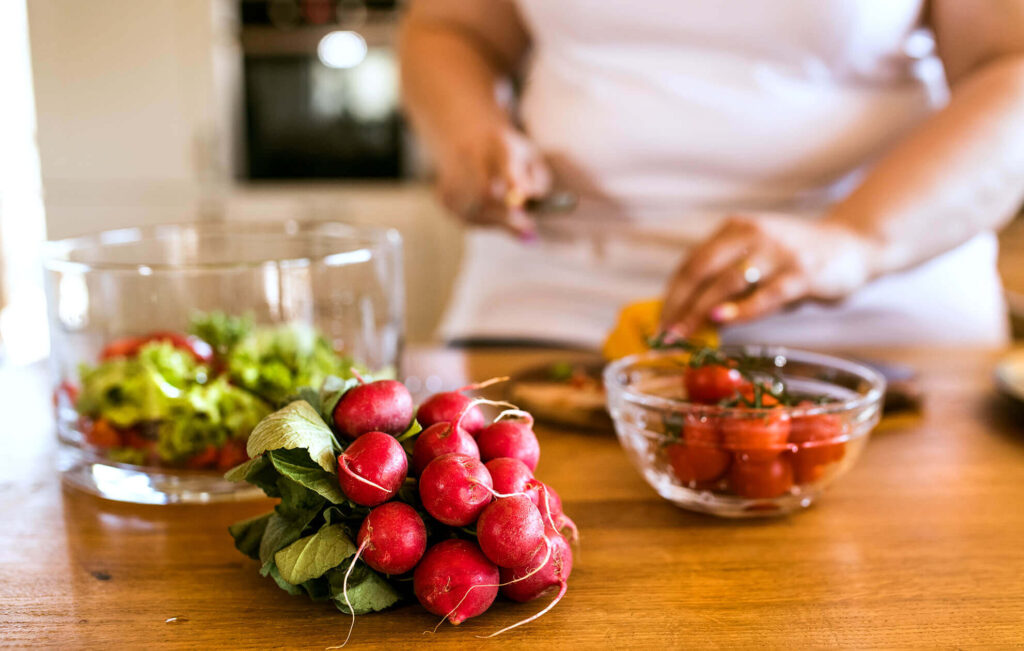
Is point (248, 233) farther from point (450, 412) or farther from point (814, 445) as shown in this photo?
point (814, 445)

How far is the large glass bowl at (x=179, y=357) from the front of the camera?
0.69 meters

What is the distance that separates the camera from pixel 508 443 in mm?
538

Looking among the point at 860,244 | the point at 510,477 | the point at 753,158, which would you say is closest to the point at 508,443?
the point at 510,477

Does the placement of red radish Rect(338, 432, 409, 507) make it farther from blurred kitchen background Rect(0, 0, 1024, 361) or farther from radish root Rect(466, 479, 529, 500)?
blurred kitchen background Rect(0, 0, 1024, 361)

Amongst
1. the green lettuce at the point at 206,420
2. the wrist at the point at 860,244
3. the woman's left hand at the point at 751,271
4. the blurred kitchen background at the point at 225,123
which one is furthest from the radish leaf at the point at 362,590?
the blurred kitchen background at the point at 225,123

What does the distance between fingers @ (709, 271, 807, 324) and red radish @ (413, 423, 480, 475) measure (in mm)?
516

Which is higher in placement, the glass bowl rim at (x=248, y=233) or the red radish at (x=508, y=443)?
the glass bowl rim at (x=248, y=233)

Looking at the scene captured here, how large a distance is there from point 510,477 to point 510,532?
4 cm

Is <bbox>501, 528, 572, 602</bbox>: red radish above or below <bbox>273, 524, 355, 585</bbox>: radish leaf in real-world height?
below

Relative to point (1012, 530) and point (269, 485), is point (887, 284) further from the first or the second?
point (269, 485)

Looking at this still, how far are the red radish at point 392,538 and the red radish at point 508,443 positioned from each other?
0.22ft

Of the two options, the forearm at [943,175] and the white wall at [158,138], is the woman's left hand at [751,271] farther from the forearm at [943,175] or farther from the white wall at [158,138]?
the white wall at [158,138]

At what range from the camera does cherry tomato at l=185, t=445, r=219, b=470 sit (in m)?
0.69

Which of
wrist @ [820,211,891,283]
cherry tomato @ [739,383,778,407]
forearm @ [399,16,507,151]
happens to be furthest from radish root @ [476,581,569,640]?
forearm @ [399,16,507,151]
